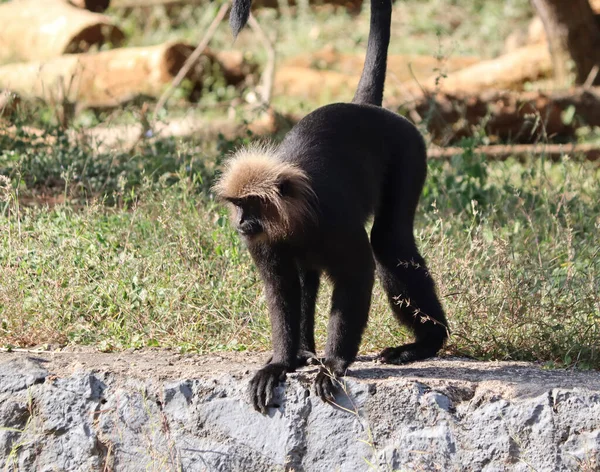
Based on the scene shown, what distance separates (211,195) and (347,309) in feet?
4.95

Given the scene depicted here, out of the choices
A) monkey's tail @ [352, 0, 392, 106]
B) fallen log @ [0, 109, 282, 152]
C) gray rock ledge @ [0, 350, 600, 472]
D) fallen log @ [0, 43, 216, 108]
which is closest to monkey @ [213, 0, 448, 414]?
gray rock ledge @ [0, 350, 600, 472]

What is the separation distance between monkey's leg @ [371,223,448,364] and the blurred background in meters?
0.21

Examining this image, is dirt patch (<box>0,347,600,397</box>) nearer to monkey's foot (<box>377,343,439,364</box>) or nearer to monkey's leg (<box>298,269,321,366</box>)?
monkey's foot (<box>377,343,439,364</box>)

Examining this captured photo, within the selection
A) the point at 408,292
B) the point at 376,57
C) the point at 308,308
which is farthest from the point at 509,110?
the point at 308,308

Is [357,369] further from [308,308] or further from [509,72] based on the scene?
[509,72]

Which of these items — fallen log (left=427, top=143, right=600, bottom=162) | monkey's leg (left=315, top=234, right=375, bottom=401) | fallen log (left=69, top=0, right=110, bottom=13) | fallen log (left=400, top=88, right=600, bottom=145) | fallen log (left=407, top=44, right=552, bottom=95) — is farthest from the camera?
fallen log (left=407, top=44, right=552, bottom=95)

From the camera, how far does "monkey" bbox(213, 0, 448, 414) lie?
3.77m

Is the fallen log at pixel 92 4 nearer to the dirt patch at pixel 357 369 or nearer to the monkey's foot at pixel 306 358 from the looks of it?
the dirt patch at pixel 357 369

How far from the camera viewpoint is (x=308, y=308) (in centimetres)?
440

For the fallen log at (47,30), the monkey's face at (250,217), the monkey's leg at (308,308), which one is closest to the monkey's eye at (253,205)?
the monkey's face at (250,217)

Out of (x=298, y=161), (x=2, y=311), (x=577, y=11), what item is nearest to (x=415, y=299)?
(x=298, y=161)

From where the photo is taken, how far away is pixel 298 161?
398 cm

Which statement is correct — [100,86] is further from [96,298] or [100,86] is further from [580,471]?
[580,471]

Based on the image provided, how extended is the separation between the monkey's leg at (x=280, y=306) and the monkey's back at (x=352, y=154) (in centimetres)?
33
